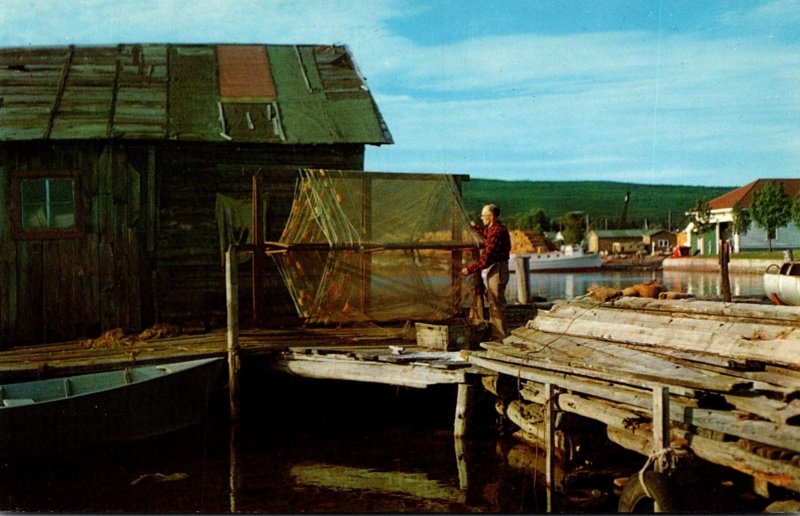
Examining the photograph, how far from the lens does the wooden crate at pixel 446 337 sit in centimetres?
1291

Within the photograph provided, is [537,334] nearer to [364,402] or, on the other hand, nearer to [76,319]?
[364,402]

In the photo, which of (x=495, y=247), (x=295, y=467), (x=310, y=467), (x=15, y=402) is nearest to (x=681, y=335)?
(x=495, y=247)

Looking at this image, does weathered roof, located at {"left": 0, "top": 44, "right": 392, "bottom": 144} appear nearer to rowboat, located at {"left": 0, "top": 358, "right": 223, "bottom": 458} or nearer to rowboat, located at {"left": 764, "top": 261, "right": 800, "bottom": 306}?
rowboat, located at {"left": 0, "top": 358, "right": 223, "bottom": 458}

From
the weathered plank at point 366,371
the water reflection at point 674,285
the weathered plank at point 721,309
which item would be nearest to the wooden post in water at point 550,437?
the weathered plank at point 366,371

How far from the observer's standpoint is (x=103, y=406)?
11.4m

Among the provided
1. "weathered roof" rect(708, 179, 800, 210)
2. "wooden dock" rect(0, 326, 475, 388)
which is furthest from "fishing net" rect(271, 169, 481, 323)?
"weathered roof" rect(708, 179, 800, 210)

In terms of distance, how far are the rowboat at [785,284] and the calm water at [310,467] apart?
7.33m

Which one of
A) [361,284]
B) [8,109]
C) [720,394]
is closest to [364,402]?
[361,284]

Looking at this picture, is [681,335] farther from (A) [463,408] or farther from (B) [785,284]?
(B) [785,284]

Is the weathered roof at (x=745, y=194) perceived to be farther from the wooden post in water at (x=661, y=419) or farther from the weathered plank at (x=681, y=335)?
the wooden post in water at (x=661, y=419)

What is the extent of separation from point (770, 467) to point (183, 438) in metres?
8.10

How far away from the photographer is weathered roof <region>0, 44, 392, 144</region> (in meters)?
15.1

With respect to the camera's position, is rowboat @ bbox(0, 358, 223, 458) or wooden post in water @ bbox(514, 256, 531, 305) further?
wooden post in water @ bbox(514, 256, 531, 305)

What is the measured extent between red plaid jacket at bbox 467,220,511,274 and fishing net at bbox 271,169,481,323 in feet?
3.77
